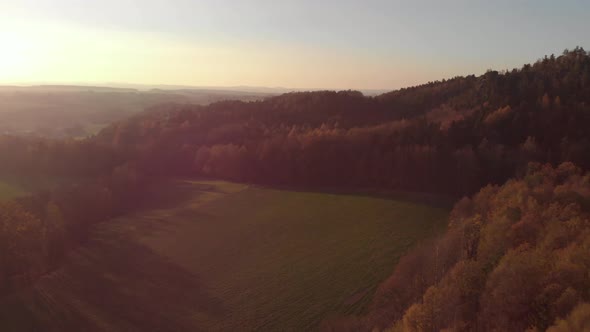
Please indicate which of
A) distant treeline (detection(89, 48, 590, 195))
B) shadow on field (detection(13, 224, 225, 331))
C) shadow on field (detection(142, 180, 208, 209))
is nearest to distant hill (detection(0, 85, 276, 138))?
distant treeline (detection(89, 48, 590, 195))

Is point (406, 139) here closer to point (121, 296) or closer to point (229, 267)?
point (229, 267)

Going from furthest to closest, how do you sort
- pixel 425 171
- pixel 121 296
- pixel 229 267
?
pixel 425 171, pixel 229 267, pixel 121 296

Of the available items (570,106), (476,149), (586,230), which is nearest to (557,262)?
(586,230)

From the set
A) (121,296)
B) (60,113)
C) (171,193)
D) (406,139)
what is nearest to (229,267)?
(121,296)

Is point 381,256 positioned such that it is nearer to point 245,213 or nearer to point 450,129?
point 245,213

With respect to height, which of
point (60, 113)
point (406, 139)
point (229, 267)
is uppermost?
point (406, 139)

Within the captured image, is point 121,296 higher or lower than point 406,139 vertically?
lower

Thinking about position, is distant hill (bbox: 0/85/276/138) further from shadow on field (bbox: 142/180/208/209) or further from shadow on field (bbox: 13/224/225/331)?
shadow on field (bbox: 13/224/225/331)
